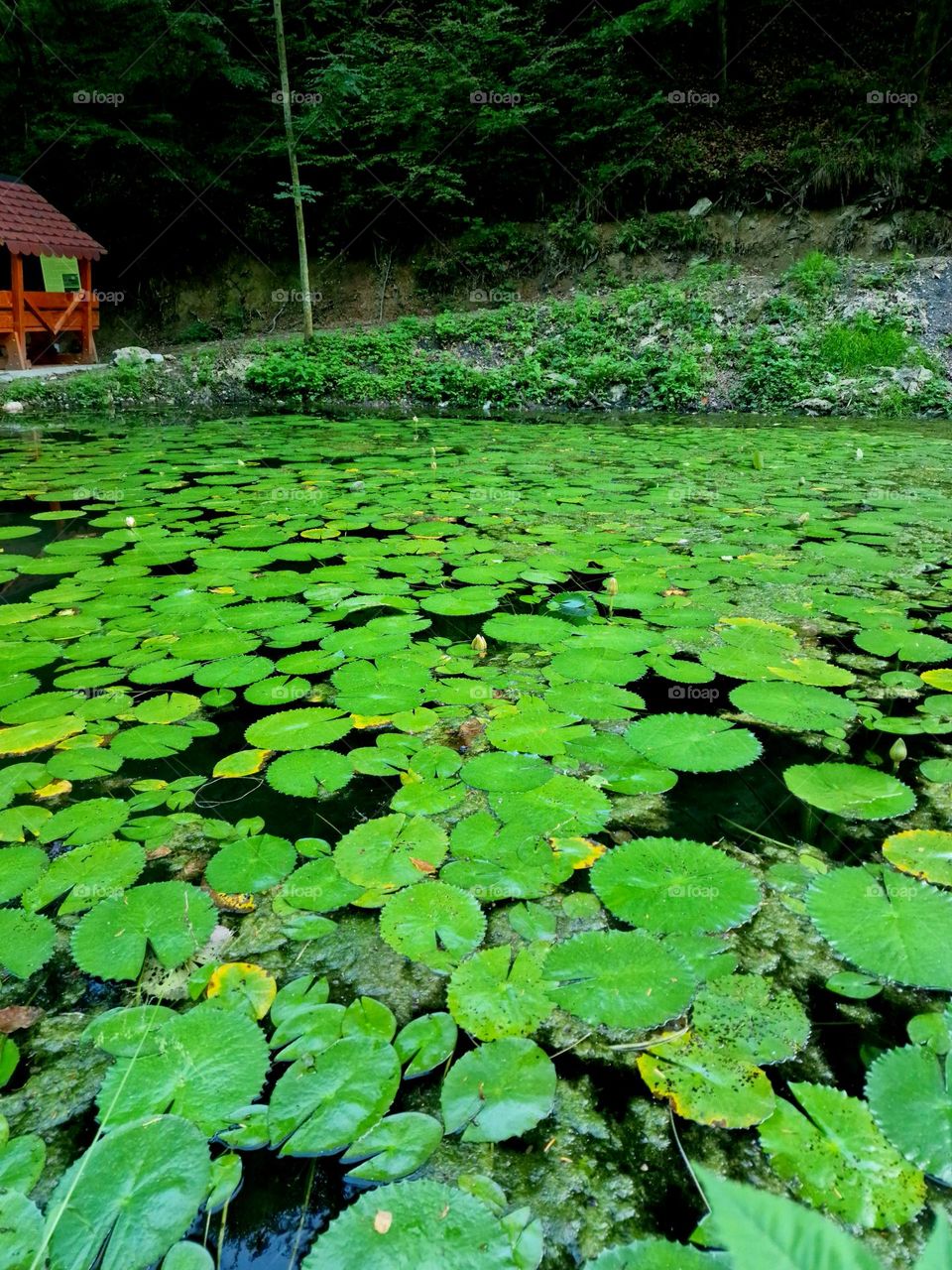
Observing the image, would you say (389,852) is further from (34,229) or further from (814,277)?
(34,229)

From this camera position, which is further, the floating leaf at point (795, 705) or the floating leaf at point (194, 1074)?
the floating leaf at point (795, 705)

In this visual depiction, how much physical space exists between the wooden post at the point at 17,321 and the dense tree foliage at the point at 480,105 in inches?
148

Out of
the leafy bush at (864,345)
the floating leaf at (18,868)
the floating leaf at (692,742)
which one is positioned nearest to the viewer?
the floating leaf at (18,868)

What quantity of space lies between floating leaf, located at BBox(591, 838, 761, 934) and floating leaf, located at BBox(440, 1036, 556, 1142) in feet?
0.88

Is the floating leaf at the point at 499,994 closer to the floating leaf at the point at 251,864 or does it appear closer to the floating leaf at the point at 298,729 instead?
the floating leaf at the point at 251,864

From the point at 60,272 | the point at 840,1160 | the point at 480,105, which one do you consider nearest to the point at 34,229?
the point at 60,272

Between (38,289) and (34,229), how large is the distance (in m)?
1.74

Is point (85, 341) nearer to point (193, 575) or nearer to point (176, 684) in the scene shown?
point (193, 575)

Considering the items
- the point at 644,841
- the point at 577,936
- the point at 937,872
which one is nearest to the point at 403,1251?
Result: the point at 577,936

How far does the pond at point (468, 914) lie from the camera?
69 cm

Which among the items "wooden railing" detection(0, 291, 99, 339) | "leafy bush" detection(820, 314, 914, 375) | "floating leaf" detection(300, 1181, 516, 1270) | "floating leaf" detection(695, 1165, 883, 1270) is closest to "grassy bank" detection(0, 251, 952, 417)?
"leafy bush" detection(820, 314, 914, 375)

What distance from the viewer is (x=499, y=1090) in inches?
30.8

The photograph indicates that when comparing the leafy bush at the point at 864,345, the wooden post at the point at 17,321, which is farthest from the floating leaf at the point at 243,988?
the wooden post at the point at 17,321

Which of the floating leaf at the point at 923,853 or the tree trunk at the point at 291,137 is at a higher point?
the tree trunk at the point at 291,137
